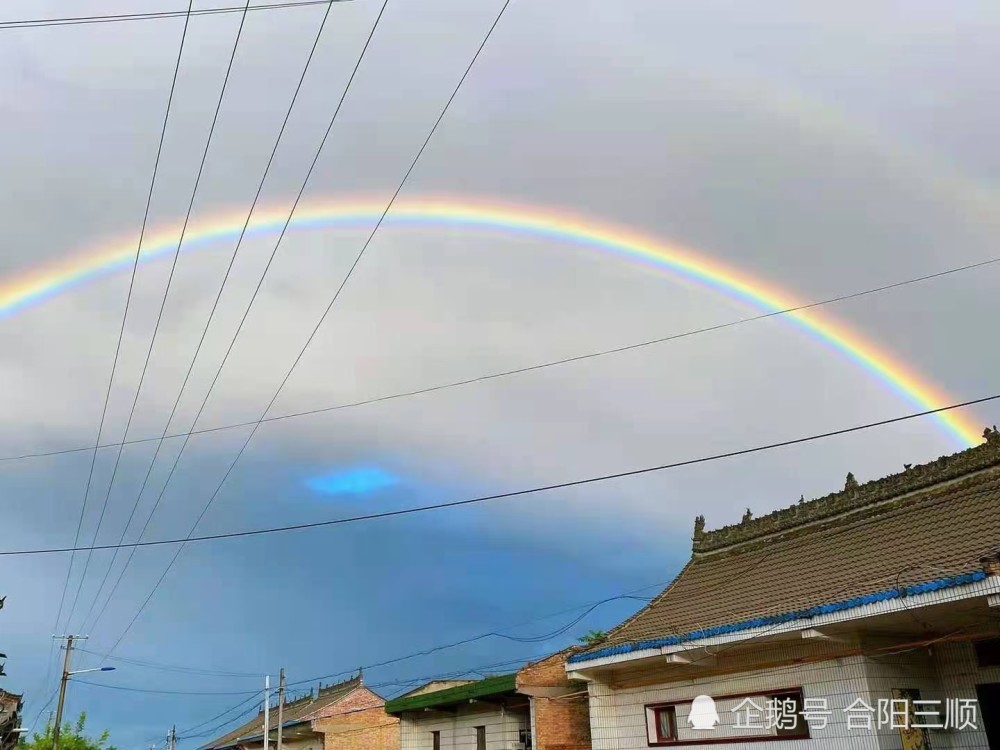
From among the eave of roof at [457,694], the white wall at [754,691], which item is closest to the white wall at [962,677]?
the white wall at [754,691]

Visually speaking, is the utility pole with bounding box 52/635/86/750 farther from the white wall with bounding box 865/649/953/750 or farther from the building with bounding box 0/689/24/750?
the white wall with bounding box 865/649/953/750

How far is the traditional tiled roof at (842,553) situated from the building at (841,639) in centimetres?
4

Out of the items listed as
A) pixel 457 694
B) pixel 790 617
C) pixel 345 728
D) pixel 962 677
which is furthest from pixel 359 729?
pixel 962 677

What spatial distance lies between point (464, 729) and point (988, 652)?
58.5 feet

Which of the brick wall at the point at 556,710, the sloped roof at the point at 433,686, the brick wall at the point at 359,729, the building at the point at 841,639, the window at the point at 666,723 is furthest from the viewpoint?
the brick wall at the point at 359,729

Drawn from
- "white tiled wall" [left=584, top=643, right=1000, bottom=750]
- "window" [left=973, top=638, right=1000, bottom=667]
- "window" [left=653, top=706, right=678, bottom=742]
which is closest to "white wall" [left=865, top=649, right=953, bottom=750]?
"white tiled wall" [left=584, top=643, right=1000, bottom=750]

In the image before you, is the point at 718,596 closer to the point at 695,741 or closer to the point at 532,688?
the point at 695,741

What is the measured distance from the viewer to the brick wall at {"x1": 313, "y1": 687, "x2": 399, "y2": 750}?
38.8 m

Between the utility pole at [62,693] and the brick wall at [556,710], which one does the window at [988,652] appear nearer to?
the brick wall at [556,710]

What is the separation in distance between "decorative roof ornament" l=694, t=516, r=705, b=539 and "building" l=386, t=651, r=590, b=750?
5251mm

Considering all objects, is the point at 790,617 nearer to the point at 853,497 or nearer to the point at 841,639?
the point at 841,639

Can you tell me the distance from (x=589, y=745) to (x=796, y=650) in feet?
33.0

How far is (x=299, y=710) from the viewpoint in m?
58.2

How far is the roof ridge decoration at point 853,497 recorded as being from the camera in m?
17.4
